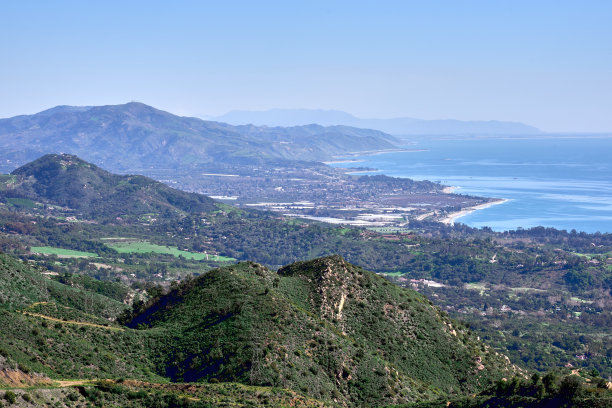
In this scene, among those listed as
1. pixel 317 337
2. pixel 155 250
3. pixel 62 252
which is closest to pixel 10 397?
pixel 317 337

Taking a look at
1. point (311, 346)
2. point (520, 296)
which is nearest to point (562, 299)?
point (520, 296)

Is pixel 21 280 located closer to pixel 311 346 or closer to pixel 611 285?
pixel 311 346

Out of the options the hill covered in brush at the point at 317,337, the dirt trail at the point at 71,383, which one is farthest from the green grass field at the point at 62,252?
the dirt trail at the point at 71,383

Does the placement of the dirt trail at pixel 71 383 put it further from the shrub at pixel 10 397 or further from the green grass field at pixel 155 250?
the green grass field at pixel 155 250

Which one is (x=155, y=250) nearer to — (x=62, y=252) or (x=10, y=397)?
(x=62, y=252)

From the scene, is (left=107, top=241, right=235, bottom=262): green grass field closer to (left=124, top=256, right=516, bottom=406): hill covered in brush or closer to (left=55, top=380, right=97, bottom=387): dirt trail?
(left=124, top=256, right=516, bottom=406): hill covered in brush

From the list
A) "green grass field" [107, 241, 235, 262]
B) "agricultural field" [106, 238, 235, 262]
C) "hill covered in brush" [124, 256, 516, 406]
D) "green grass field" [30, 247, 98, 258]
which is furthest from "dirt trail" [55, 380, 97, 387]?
"green grass field" [107, 241, 235, 262]
